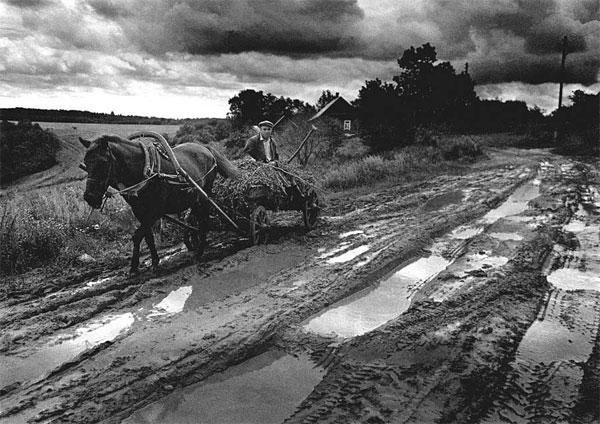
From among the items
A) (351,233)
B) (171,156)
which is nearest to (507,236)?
(351,233)

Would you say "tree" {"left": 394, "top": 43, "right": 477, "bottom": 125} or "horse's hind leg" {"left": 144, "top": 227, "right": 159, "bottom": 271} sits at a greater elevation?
"tree" {"left": 394, "top": 43, "right": 477, "bottom": 125}

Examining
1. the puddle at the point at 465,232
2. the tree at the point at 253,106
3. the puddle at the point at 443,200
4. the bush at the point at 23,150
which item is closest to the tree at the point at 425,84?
the tree at the point at 253,106

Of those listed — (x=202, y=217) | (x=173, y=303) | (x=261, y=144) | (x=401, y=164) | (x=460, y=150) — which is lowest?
(x=173, y=303)

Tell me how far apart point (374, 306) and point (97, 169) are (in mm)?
3835

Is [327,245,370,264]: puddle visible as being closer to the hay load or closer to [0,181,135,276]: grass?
the hay load

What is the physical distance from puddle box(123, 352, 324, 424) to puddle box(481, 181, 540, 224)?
7228mm

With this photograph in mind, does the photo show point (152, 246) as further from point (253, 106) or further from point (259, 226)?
point (253, 106)

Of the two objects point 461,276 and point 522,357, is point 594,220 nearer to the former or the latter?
point 461,276

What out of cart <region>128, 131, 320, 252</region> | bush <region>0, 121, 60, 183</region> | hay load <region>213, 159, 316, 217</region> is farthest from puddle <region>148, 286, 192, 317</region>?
bush <region>0, 121, 60, 183</region>

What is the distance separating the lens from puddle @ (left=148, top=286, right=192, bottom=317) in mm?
A: 5546

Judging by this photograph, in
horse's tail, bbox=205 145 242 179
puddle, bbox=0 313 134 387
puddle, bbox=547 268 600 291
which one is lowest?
puddle, bbox=0 313 134 387

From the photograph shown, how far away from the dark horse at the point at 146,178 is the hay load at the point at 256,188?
0.73 ft

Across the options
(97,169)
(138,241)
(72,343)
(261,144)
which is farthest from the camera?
(261,144)

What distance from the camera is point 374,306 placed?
5812mm
